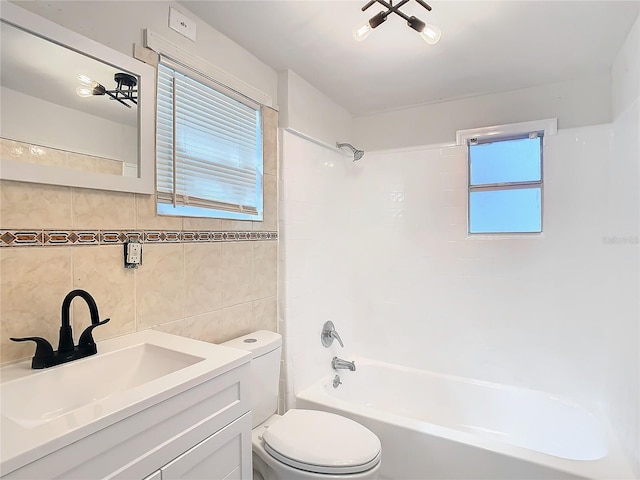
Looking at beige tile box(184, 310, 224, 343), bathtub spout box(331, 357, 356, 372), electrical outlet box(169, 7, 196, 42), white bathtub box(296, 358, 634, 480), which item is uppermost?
electrical outlet box(169, 7, 196, 42)

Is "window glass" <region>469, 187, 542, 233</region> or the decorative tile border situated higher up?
"window glass" <region>469, 187, 542, 233</region>

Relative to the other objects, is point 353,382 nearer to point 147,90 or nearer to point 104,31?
point 147,90

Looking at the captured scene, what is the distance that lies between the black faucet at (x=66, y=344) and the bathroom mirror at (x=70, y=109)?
388 millimetres

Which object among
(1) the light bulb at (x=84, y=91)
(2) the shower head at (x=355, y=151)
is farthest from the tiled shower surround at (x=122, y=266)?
(2) the shower head at (x=355, y=151)

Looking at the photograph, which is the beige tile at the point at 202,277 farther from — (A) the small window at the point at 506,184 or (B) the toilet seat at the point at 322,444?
(A) the small window at the point at 506,184

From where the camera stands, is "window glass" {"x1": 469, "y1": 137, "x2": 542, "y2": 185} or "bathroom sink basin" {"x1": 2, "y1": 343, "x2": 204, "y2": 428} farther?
"window glass" {"x1": 469, "y1": 137, "x2": 542, "y2": 185}

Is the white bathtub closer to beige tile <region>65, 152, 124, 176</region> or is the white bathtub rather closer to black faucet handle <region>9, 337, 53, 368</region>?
black faucet handle <region>9, 337, 53, 368</region>

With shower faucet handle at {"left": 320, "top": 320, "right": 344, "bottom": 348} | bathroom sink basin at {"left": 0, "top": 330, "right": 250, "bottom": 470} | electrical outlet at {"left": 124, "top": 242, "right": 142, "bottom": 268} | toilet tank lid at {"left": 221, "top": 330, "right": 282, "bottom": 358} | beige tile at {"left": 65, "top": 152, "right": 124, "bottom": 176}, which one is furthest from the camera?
shower faucet handle at {"left": 320, "top": 320, "right": 344, "bottom": 348}

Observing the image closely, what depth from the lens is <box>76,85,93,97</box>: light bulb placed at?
4.10 feet

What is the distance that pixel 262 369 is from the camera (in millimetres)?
1805

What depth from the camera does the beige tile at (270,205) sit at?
2096mm

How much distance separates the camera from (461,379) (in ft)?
8.44

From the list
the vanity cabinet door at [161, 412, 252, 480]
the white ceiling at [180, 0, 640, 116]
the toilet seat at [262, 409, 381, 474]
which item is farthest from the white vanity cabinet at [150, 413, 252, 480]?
the white ceiling at [180, 0, 640, 116]

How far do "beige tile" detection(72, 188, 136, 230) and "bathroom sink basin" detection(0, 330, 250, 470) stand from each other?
16.7 inches
